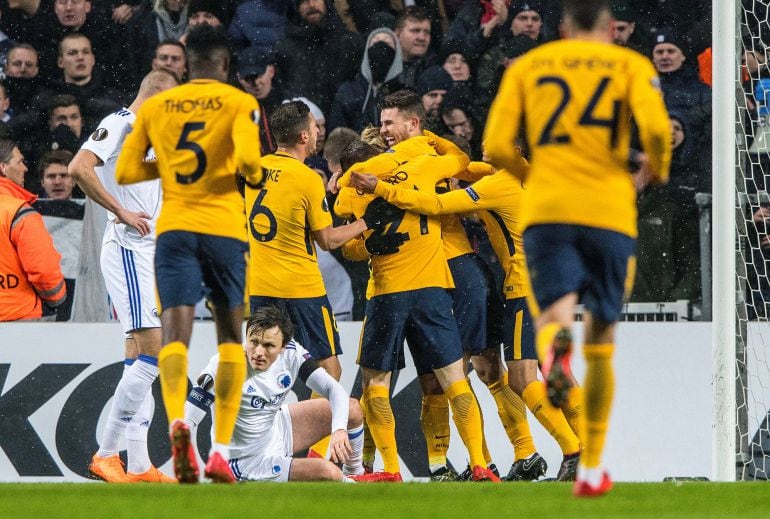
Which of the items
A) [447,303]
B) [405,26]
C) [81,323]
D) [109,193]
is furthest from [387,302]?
[405,26]

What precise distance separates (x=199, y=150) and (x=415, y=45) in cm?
516

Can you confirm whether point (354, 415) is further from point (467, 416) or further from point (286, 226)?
point (286, 226)

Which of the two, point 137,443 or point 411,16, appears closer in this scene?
point 137,443

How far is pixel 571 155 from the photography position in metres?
4.17

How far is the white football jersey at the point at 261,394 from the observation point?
6.74m

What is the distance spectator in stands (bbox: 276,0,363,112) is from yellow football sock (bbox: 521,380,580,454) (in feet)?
12.1

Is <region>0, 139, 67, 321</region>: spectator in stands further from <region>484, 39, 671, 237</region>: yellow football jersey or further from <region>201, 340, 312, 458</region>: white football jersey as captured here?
<region>484, 39, 671, 237</region>: yellow football jersey

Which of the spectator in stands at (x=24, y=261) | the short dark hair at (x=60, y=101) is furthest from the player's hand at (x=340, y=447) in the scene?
the short dark hair at (x=60, y=101)

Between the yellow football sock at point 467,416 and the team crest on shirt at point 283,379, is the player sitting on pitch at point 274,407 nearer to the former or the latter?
the team crest on shirt at point 283,379

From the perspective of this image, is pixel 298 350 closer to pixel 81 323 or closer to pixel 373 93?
pixel 81 323

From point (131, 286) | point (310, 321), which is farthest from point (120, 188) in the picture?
point (310, 321)

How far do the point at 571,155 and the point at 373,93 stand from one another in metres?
5.62

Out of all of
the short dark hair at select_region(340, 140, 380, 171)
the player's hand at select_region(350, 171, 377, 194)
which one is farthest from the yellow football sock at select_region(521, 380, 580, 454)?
the short dark hair at select_region(340, 140, 380, 171)

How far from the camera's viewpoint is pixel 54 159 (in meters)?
9.17
